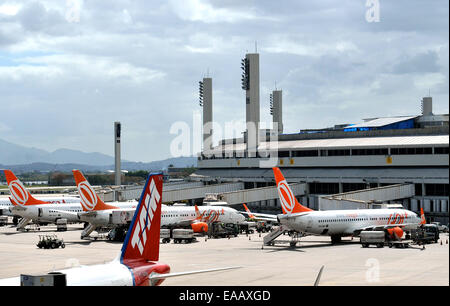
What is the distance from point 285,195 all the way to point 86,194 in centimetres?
2866

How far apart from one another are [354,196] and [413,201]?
730 inches

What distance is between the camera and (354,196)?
340ft

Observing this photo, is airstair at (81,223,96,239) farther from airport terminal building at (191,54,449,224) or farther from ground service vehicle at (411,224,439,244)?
ground service vehicle at (411,224,439,244)

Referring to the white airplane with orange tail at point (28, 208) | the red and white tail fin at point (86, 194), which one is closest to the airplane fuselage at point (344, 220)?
the red and white tail fin at point (86, 194)

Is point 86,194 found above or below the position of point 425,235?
above

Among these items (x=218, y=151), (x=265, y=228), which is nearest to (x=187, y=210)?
(x=265, y=228)

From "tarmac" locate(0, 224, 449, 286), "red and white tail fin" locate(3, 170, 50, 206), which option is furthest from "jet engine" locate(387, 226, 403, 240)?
"red and white tail fin" locate(3, 170, 50, 206)

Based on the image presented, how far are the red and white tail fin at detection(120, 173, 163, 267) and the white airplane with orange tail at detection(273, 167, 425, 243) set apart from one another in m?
48.4

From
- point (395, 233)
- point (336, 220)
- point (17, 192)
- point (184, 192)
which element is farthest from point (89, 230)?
point (184, 192)

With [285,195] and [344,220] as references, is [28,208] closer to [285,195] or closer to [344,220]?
[285,195]

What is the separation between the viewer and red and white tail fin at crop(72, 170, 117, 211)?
280 feet

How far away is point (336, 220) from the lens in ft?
266

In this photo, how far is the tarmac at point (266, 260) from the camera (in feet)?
162
